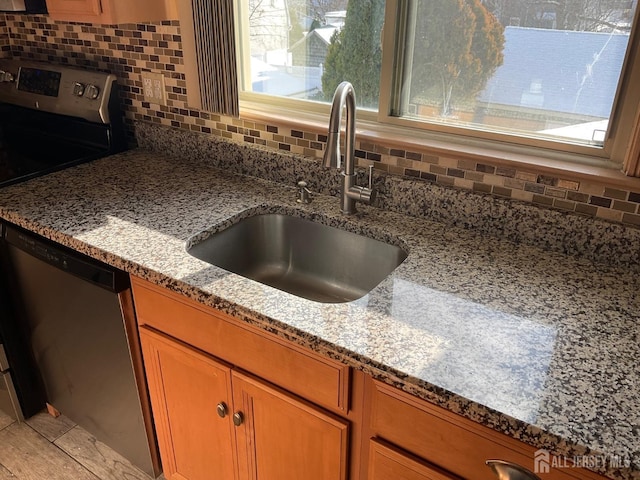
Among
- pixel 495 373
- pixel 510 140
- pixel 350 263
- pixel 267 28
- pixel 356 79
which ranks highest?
pixel 267 28

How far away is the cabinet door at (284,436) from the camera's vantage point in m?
1.10

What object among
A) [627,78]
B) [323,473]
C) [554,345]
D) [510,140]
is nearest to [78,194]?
[323,473]

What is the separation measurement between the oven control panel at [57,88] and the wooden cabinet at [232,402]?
0.90 meters

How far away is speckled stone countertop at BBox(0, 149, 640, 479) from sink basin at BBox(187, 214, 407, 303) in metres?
0.04

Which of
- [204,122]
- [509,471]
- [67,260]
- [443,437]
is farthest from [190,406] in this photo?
[204,122]

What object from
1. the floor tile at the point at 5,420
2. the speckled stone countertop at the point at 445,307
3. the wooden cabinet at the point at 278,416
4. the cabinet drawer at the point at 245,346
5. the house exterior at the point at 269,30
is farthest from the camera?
the floor tile at the point at 5,420

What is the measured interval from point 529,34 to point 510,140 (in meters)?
0.26

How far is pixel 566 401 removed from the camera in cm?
82

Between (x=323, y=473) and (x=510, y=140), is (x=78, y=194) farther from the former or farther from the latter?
(x=510, y=140)

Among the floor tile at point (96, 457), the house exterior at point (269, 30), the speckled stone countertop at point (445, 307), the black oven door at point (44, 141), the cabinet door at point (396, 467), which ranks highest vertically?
the house exterior at point (269, 30)

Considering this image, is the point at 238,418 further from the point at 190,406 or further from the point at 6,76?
the point at 6,76

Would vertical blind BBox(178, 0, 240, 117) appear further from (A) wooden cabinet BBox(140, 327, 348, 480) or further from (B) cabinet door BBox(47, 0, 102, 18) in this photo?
(A) wooden cabinet BBox(140, 327, 348, 480)

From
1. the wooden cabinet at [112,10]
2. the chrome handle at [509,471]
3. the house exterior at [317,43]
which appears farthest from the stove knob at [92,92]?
the chrome handle at [509,471]

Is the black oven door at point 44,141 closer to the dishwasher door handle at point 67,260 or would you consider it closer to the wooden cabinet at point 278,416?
the dishwasher door handle at point 67,260
